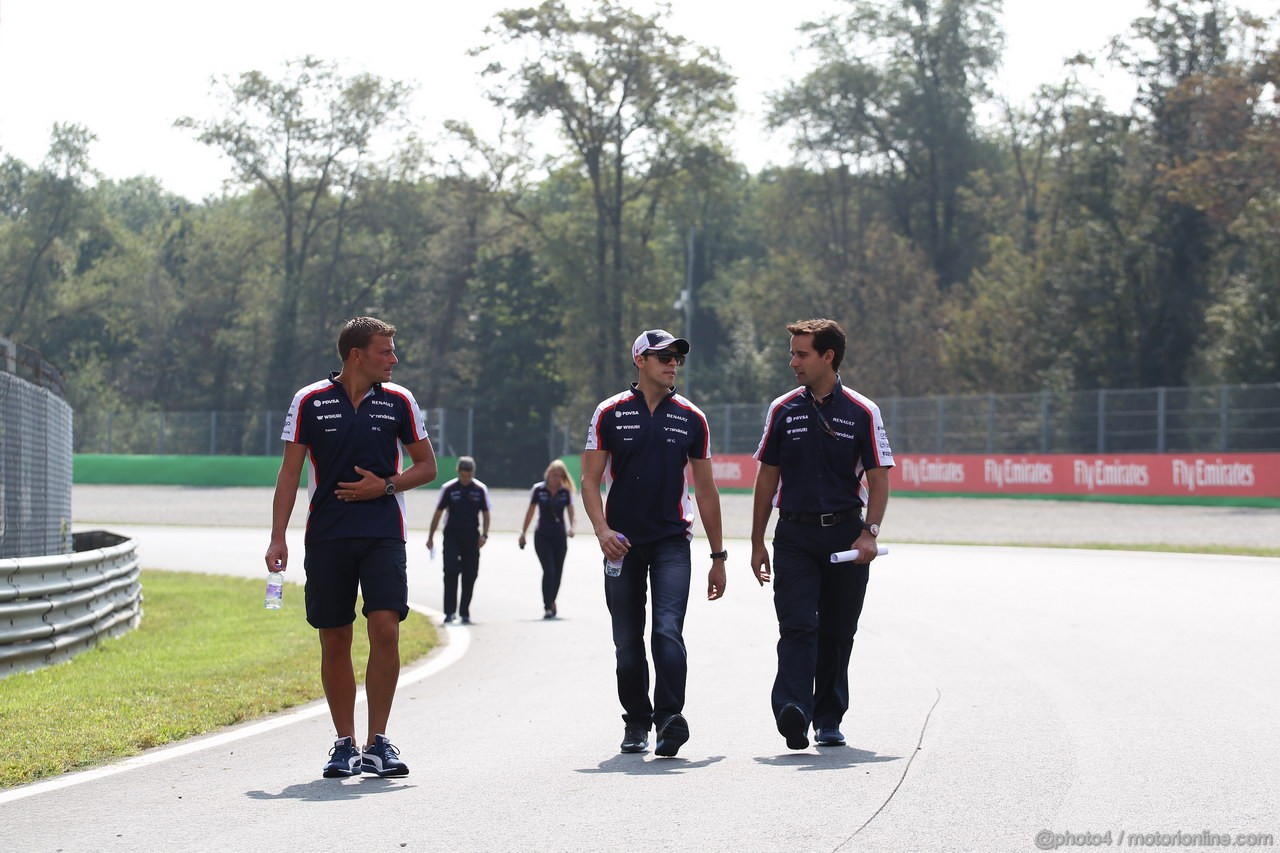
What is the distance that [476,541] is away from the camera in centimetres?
1739

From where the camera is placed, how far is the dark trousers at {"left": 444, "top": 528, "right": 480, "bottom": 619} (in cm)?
1722

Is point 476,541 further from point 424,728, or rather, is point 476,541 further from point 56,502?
point 424,728

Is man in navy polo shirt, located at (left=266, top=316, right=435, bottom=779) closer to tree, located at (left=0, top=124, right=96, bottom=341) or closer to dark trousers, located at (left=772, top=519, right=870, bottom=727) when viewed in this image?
dark trousers, located at (left=772, top=519, right=870, bottom=727)

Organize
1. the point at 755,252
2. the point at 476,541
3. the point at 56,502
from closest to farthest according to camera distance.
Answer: the point at 56,502, the point at 476,541, the point at 755,252

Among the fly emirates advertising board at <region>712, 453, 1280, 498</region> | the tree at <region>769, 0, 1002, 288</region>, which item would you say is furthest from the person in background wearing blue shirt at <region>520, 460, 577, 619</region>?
the tree at <region>769, 0, 1002, 288</region>

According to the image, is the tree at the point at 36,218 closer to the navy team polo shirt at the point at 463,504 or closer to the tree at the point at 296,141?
the tree at the point at 296,141

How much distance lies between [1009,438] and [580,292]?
89.2 ft

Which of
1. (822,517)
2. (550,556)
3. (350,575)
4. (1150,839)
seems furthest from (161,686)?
(550,556)

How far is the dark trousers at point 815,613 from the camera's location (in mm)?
7555

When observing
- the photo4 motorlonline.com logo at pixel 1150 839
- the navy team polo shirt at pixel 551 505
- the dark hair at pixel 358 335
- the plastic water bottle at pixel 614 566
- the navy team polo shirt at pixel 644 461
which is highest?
the dark hair at pixel 358 335

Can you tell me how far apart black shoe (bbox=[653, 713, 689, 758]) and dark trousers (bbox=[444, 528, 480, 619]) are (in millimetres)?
9839

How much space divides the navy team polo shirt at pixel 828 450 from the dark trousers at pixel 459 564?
32.2 ft

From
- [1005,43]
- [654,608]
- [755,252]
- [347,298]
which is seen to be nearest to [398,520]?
[654,608]

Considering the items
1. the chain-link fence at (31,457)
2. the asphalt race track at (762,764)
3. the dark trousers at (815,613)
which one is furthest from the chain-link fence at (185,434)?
the dark trousers at (815,613)
